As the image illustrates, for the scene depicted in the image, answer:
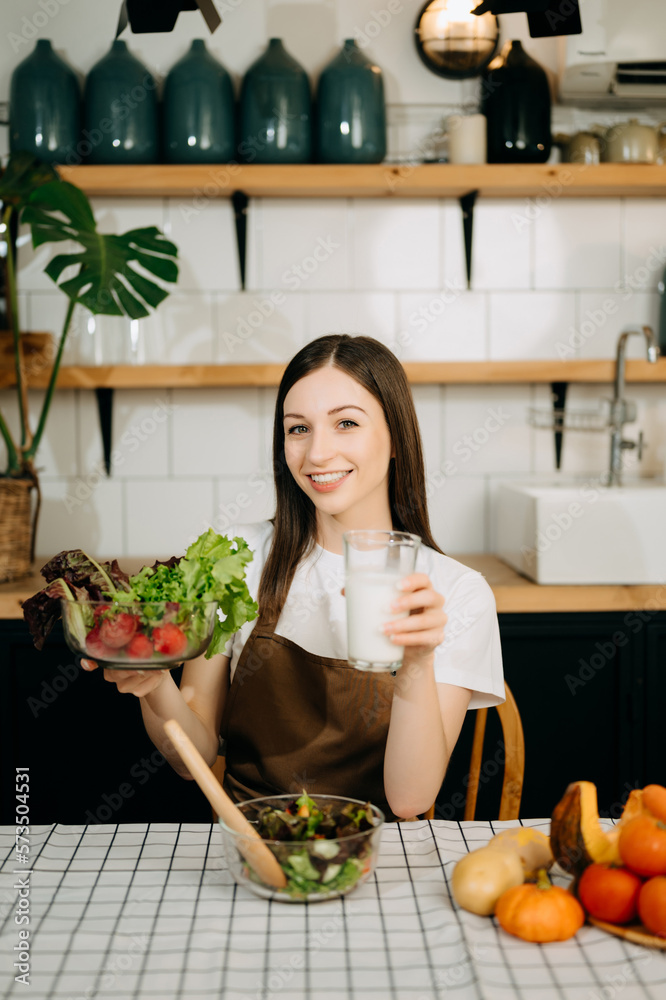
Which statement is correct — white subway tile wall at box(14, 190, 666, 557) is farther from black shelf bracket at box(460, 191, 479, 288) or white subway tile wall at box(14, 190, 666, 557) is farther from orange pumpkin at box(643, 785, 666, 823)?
orange pumpkin at box(643, 785, 666, 823)

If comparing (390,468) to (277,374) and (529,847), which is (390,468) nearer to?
(529,847)

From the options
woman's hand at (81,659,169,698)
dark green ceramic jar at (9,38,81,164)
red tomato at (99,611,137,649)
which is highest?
dark green ceramic jar at (9,38,81,164)

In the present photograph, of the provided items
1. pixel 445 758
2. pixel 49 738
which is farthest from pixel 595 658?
pixel 49 738

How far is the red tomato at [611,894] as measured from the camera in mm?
834

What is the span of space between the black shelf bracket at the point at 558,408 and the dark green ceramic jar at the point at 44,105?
1.49m

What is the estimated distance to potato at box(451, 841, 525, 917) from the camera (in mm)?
867

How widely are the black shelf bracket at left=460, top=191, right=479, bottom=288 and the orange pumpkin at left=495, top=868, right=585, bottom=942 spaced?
200 cm

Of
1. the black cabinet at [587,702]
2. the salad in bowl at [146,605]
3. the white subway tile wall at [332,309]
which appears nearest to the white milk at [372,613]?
the salad in bowl at [146,605]

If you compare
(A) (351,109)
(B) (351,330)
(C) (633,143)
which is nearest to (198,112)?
(A) (351,109)

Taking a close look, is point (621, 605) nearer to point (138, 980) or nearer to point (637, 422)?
point (637, 422)

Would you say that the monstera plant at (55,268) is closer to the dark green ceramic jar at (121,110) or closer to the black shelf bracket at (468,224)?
the dark green ceramic jar at (121,110)

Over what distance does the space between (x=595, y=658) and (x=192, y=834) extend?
4.35 ft

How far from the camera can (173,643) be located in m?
0.96

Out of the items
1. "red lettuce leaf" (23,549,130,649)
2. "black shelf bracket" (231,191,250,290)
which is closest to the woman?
"red lettuce leaf" (23,549,130,649)
